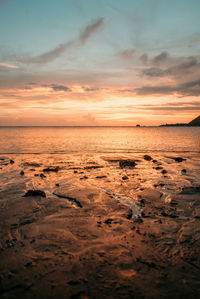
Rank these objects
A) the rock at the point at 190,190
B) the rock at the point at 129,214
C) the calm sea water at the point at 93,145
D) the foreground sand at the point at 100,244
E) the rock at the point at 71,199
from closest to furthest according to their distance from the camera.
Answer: the foreground sand at the point at 100,244
the rock at the point at 129,214
the rock at the point at 71,199
the rock at the point at 190,190
the calm sea water at the point at 93,145

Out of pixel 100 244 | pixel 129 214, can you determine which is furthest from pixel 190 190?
pixel 100 244

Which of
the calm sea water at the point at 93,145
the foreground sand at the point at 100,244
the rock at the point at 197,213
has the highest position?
the calm sea water at the point at 93,145

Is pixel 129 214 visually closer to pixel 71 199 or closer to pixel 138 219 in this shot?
pixel 138 219

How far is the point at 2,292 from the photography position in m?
3.65

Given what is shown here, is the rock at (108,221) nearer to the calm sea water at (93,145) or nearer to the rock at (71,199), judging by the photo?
the rock at (71,199)

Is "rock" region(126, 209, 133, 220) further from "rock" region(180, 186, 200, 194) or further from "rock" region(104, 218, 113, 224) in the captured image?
"rock" region(180, 186, 200, 194)

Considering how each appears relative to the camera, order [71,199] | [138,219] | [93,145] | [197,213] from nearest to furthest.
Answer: [138,219], [197,213], [71,199], [93,145]

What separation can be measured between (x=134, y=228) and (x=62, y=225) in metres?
2.58

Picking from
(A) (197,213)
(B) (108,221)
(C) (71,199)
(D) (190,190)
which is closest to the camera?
(B) (108,221)

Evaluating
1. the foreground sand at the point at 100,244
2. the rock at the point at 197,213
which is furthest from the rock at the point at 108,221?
the rock at the point at 197,213

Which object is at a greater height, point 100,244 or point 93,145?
point 93,145

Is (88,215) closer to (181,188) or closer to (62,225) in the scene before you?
(62,225)

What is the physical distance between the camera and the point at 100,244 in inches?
211

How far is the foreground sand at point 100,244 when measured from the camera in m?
3.85
